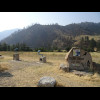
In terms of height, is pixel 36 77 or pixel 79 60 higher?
pixel 79 60

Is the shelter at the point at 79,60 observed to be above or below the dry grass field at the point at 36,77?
above

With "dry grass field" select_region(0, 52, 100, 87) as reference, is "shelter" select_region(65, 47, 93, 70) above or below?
above

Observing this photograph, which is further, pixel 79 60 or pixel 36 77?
pixel 79 60

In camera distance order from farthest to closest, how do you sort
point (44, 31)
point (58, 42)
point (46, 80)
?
point (44, 31)
point (58, 42)
point (46, 80)

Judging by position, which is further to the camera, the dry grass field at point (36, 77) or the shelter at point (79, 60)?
the shelter at point (79, 60)

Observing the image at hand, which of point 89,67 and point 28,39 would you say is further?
point 28,39

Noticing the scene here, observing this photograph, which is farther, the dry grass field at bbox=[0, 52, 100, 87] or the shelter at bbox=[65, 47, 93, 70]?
the shelter at bbox=[65, 47, 93, 70]

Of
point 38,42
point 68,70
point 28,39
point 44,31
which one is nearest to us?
point 68,70

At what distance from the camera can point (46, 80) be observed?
15.6 feet
